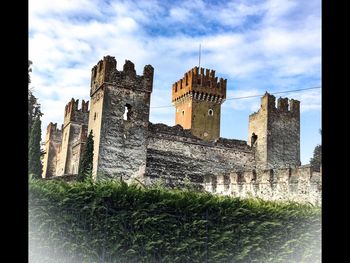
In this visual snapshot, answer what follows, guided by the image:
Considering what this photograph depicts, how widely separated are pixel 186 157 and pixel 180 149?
0.63 metres

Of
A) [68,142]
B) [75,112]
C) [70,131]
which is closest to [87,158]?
[68,142]

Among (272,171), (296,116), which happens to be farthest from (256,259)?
(296,116)

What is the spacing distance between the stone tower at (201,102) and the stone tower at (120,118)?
20.1 metres

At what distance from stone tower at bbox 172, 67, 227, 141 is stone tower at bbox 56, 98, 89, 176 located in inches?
447

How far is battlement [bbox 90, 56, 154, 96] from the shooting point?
24547mm

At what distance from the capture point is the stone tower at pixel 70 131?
112 ft

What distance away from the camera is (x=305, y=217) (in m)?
12.8

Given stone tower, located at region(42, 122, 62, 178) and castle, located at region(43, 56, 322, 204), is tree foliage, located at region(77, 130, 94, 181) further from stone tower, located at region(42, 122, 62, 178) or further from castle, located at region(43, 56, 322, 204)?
stone tower, located at region(42, 122, 62, 178)

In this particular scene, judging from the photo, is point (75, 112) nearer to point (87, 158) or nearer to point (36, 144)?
point (36, 144)

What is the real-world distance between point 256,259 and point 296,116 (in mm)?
21071

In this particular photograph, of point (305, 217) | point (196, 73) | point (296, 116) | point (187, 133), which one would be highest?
point (196, 73)

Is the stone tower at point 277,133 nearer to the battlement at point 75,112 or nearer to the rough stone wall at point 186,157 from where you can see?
the rough stone wall at point 186,157
